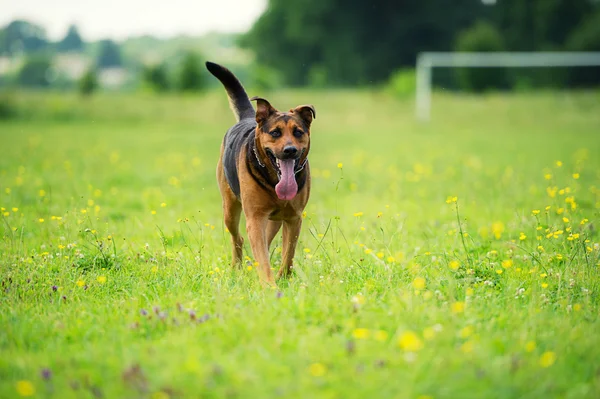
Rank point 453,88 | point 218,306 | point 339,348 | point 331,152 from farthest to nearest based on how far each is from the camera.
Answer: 1. point 453,88
2. point 331,152
3. point 218,306
4. point 339,348

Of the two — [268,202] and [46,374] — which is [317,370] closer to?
[46,374]

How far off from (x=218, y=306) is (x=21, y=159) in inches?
389

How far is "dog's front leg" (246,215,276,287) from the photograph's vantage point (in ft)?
13.7

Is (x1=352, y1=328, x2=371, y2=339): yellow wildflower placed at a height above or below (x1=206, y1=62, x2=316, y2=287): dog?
below

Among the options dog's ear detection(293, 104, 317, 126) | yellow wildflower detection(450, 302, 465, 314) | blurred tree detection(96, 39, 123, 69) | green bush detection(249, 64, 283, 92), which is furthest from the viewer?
blurred tree detection(96, 39, 123, 69)

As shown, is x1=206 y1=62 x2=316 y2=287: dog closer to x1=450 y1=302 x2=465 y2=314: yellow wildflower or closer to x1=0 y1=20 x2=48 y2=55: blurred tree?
x1=450 y1=302 x2=465 y2=314: yellow wildflower

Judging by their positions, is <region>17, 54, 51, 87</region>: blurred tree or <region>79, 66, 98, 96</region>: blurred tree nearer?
<region>79, 66, 98, 96</region>: blurred tree

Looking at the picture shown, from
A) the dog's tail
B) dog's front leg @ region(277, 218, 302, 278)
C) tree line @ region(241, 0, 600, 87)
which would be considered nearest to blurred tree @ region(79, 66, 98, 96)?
tree line @ region(241, 0, 600, 87)

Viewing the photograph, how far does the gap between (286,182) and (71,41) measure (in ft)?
75.5

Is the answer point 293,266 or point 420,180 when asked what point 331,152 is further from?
point 293,266

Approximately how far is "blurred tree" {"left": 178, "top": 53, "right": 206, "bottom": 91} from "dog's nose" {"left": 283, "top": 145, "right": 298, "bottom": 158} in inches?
1240

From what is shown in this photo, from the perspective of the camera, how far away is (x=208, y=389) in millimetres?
2510

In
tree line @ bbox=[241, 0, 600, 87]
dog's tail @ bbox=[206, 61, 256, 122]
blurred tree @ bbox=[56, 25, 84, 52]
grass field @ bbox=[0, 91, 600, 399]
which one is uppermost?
tree line @ bbox=[241, 0, 600, 87]

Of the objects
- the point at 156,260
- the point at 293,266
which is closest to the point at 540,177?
the point at 293,266
